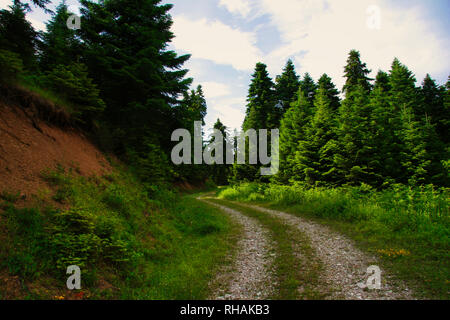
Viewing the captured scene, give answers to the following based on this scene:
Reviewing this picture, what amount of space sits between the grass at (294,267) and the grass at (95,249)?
190 cm

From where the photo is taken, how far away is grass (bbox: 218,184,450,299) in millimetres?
5078

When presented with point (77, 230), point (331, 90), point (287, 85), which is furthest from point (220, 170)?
point (77, 230)

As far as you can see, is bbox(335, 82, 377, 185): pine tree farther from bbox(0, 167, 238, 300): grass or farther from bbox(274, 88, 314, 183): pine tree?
bbox(0, 167, 238, 300): grass

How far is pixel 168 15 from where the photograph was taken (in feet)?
52.3

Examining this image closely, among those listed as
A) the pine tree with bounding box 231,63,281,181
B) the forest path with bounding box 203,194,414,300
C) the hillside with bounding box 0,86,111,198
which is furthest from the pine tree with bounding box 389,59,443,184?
the hillside with bounding box 0,86,111,198

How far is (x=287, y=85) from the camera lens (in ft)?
116

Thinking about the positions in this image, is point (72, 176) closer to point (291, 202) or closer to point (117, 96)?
point (117, 96)

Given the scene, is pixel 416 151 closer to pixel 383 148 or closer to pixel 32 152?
pixel 383 148

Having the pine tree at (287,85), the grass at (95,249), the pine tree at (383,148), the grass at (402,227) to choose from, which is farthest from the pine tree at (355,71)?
the grass at (95,249)

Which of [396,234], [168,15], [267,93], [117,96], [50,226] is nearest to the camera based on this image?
[50,226]

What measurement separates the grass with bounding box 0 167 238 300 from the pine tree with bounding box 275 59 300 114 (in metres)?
29.8

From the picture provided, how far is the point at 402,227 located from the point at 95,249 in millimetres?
11050

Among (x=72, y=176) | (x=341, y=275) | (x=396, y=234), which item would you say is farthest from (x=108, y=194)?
(x=396, y=234)

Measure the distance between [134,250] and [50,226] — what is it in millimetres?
2429
